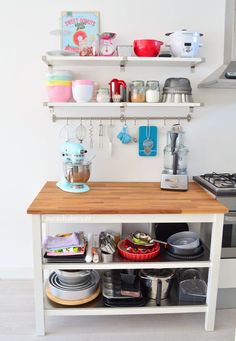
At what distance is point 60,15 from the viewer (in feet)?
7.04

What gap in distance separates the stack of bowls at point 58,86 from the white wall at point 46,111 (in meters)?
0.15

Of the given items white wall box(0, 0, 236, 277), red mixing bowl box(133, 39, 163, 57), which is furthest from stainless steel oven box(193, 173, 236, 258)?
red mixing bowl box(133, 39, 163, 57)

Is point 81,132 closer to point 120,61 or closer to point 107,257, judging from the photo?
point 120,61

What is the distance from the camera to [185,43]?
200 centimetres

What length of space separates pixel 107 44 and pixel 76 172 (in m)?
0.85

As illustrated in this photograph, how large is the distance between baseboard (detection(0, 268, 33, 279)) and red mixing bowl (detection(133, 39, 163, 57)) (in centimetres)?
177

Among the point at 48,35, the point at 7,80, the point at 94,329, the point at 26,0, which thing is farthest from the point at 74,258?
the point at 26,0

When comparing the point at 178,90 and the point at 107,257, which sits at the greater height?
the point at 178,90

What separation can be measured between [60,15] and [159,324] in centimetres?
210

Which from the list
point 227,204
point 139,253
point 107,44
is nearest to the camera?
point 139,253

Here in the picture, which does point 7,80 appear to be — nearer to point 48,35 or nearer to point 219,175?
point 48,35

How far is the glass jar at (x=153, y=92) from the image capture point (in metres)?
2.08

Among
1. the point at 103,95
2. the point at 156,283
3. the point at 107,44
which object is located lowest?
the point at 156,283

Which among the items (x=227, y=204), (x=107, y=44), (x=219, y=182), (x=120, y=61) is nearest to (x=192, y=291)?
(x=227, y=204)
